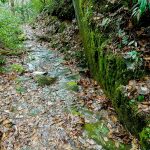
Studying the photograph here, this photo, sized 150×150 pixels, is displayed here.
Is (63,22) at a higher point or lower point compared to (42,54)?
higher

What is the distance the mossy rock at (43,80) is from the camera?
279 inches

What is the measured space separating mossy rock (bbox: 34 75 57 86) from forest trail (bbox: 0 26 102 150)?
99 millimetres

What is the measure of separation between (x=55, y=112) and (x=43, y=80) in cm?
175

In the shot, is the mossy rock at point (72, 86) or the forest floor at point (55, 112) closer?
the forest floor at point (55, 112)

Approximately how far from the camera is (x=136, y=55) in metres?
5.03

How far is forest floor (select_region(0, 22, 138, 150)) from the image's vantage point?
4.70 metres

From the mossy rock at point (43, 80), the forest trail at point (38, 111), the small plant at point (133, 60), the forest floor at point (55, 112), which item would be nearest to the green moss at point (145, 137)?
the forest floor at point (55, 112)

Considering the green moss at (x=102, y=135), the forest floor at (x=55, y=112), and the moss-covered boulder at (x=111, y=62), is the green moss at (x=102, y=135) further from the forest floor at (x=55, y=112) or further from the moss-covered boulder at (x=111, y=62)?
the moss-covered boulder at (x=111, y=62)

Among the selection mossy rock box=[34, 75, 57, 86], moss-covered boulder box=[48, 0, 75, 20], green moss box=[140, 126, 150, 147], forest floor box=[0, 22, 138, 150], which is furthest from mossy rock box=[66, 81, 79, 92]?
moss-covered boulder box=[48, 0, 75, 20]

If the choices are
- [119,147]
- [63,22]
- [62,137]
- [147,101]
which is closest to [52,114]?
[62,137]

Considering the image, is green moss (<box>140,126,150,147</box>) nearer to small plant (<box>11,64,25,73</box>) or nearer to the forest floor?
the forest floor

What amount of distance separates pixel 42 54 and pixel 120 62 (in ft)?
16.4

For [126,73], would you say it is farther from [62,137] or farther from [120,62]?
[62,137]

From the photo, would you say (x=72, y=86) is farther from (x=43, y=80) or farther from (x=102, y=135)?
(x=102, y=135)
